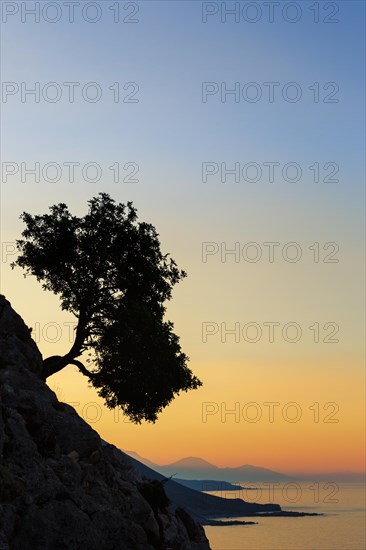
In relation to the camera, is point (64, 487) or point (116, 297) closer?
point (64, 487)

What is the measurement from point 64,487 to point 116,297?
24.1 m

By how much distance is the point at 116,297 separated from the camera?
2287 inches

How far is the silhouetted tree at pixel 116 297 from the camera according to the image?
187 feet

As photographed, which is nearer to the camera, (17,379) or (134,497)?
(134,497)

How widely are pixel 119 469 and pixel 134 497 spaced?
4.64m

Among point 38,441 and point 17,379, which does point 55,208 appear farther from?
point 38,441

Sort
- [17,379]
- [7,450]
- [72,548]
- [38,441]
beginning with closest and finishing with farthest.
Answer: [72,548]
[7,450]
[38,441]
[17,379]

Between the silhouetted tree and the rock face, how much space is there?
10520 millimetres

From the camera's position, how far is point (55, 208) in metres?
60.1

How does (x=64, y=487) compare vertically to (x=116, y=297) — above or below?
below

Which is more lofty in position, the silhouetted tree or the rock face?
the silhouetted tree

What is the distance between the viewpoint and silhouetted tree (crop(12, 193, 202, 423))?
57031 mm

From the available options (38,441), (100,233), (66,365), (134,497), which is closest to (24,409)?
(38,441)

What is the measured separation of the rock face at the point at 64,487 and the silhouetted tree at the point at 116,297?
1052 centimetres
